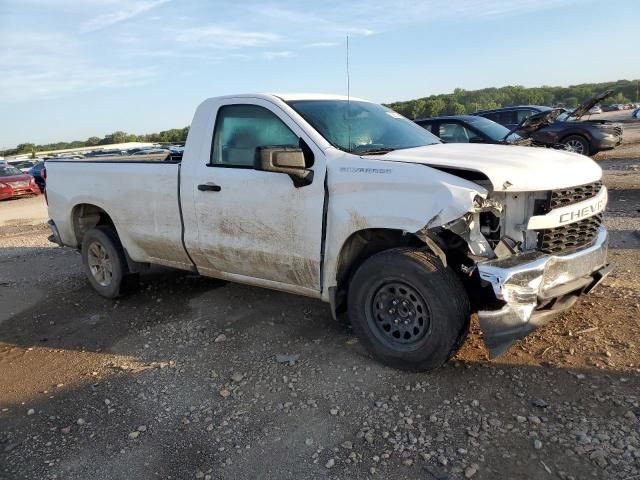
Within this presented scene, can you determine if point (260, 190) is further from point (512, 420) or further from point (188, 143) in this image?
point (512, 420)

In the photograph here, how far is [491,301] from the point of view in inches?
145

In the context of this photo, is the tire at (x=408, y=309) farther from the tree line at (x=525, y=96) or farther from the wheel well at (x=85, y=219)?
the tree line at (x=525, y=96)

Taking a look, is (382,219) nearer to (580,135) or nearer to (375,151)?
(375,151)

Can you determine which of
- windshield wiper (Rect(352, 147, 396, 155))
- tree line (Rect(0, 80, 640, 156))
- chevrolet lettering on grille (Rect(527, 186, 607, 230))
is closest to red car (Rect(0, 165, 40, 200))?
tree line (Rect(0, 80, 640, 156))

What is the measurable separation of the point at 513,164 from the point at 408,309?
1.19m

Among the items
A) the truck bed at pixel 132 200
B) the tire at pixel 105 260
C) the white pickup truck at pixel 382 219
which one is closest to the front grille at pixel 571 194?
the white pickup truck at pixel 382 219

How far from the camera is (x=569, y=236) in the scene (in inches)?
150

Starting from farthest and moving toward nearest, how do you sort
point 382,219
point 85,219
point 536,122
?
1. point 85,219
2. point 536,122
3. point 382,219

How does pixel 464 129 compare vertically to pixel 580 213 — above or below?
above

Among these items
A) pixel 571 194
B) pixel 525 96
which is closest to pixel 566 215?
pixel 571 194

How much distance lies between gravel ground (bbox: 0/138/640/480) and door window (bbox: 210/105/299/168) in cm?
151

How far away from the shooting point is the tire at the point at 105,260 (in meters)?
5.93

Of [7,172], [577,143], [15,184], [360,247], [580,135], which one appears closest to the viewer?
[360,247]

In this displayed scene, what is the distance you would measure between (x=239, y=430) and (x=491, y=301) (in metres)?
1.83
